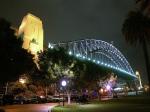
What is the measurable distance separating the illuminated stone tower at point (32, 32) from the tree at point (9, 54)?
91003 millimetres

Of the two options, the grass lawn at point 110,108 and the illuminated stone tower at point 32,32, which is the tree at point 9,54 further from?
the illuminated stone tower at point 32,32

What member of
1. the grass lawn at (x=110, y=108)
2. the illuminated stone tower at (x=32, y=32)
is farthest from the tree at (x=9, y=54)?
the illuminated stone tower at (x=32, y=32)

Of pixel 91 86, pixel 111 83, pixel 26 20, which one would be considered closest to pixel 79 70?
pixel 91 86

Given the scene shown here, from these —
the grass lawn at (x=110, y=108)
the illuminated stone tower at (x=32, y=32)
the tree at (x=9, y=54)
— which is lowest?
A: the grass lawn at (x=110, y=108)

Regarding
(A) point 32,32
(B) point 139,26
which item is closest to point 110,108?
(B) point 139,26

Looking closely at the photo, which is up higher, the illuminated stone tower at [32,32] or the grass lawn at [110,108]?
the illuminated stone tower at [32,32]

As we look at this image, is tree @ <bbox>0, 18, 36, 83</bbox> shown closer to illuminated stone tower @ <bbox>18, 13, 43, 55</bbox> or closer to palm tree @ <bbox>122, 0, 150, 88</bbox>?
palm tree @ <bbox>122, 0, 150, 88</bbox>

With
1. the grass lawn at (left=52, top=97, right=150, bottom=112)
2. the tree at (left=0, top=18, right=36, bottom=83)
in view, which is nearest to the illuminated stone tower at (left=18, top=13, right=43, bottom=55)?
the grass lawn at (left=52, top=97, right=150, bottom=112)

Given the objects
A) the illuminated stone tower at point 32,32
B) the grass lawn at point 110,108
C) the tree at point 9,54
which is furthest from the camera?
the illuminated stone tower at point 32,32

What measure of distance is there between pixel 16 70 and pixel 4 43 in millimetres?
3297

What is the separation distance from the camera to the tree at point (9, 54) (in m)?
29.2

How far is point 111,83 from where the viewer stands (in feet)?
397

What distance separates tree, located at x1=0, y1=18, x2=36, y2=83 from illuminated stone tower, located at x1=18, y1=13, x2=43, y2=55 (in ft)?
299

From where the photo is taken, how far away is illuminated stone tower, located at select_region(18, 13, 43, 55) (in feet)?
409
